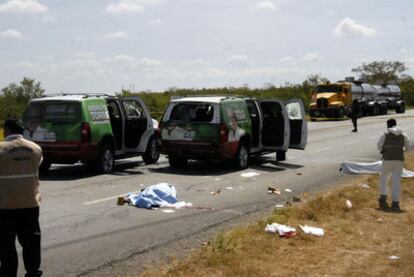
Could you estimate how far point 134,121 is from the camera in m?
16.4

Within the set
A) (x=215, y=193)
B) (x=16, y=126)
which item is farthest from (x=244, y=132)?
(x=16, y=126)

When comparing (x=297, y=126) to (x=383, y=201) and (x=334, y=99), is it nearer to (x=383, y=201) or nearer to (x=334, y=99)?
(x=383, y=201)

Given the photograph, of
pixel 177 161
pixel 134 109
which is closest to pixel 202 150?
pixel 177 161

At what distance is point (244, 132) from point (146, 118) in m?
2.65

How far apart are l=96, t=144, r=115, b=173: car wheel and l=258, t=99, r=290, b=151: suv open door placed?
4.50m

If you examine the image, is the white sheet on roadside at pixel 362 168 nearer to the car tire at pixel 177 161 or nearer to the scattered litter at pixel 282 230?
the car tire at pixel 177 161

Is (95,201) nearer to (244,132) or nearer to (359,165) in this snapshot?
(244,132)

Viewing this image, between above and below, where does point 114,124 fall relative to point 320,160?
above

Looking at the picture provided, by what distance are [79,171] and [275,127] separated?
5.38m

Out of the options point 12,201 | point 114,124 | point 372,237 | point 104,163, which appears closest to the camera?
point 12,201

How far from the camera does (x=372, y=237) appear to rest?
27.1 feet

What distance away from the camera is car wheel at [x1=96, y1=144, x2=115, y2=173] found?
48.1ft

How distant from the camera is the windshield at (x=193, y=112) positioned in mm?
15445

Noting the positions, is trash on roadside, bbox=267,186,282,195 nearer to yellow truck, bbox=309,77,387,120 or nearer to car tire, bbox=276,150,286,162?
car tire, bbox=276,150,286,162
